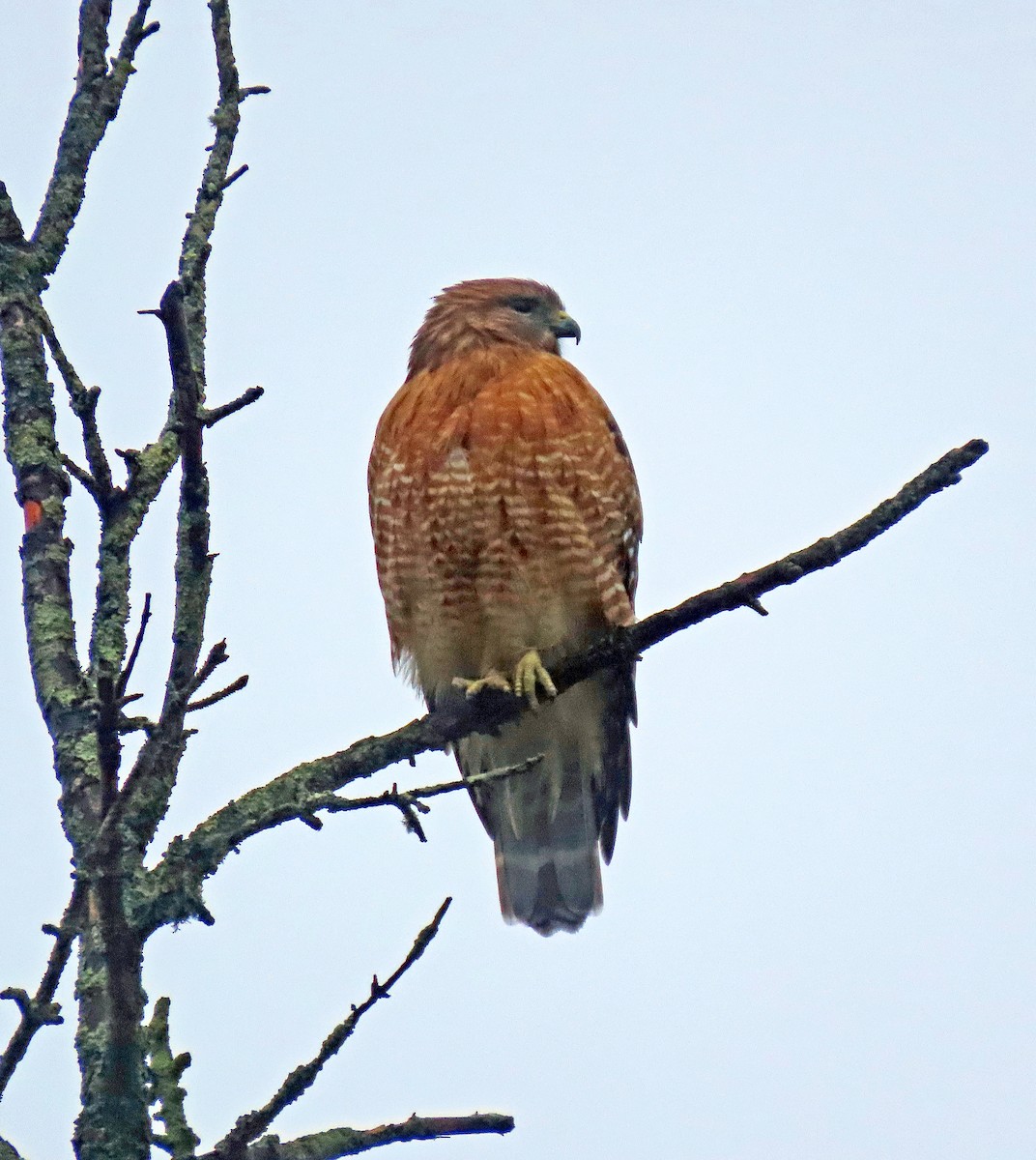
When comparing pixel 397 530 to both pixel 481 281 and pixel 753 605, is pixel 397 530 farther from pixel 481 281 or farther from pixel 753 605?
pixel 753 605

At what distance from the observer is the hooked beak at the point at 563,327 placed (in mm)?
6902

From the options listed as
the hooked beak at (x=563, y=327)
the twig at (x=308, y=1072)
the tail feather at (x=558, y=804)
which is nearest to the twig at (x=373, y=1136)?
the twig at (x=308, y=1072)

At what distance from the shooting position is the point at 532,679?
18.0 feet

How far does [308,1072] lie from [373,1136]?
0.21 metres

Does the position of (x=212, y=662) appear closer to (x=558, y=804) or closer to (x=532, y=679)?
(x=532, y=679)

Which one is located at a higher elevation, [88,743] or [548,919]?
[548,919]

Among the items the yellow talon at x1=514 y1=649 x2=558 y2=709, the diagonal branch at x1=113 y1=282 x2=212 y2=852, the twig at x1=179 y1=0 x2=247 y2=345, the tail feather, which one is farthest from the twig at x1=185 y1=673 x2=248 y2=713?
the tail feather

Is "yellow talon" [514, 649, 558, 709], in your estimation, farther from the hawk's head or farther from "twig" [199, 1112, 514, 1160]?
"twig" [199, 1112, 514, 1160]

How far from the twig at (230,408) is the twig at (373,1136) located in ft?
4.60

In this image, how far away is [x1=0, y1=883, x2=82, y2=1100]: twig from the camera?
2965 millimetres

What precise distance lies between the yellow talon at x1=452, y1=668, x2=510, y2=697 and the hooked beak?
183cm

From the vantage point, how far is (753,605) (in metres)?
4.02

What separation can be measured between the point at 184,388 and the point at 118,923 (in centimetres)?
101

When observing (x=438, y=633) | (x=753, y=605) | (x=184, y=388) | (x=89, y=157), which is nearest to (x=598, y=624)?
(x=438, y=633)
